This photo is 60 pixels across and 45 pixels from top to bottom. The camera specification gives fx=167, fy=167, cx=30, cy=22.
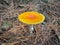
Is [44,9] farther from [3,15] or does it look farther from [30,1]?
[3,15]

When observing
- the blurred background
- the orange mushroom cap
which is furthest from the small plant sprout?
the blurred background

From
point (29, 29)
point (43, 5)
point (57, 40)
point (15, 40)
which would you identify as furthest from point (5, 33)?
point (43, 5)

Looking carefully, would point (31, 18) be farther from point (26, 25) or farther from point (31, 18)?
point (26, 25)

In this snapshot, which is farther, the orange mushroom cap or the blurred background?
Result: the blurred background

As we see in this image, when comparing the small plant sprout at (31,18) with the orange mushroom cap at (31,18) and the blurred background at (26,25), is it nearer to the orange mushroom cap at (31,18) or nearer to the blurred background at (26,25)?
the orange mushroom cap at (31,18)

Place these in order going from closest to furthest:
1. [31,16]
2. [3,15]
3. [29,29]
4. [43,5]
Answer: [31,16] < [29,29] < [3,15] < [43,5]

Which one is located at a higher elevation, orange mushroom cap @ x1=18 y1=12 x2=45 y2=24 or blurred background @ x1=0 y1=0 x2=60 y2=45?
orange mushroom cap @ x1=18 y1=12 x2=45 y2=24

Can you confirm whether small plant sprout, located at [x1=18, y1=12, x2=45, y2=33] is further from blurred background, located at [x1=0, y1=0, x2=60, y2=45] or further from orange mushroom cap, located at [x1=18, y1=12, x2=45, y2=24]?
blurred background, located at [x1=0, y1=0, x2=60, y2=45]

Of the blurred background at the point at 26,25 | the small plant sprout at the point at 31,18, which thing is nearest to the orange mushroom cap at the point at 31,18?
the small plant sprout at the point at 31,18

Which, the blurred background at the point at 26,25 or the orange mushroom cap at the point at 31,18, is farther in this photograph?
the blurred background at the point at 26,25
